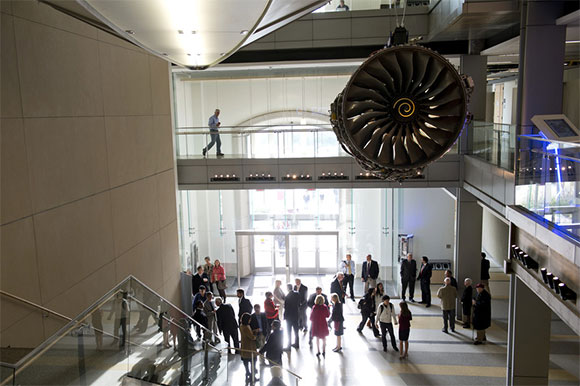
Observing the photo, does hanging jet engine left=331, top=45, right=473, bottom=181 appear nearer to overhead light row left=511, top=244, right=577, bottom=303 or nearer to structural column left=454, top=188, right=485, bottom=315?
overhead light row left=511, top=244, right=577, bottom=303

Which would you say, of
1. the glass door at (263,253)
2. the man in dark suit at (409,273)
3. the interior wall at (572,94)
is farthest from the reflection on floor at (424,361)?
the interior wall at (572,94)

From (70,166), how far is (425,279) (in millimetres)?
10394

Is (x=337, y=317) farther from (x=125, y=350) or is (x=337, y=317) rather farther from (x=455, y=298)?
(x=125, y=350)

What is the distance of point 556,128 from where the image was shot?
25.4 ft

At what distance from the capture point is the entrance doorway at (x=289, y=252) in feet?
54.4

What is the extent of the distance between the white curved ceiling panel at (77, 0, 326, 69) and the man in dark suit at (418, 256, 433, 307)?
11.2 m

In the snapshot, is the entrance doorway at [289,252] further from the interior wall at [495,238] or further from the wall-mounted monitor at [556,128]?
the wall-mounted monitor at [556,128]

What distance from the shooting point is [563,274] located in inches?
246

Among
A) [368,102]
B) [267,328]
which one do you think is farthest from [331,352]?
[368,102]

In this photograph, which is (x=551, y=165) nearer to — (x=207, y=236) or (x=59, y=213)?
(x=59, y=213)

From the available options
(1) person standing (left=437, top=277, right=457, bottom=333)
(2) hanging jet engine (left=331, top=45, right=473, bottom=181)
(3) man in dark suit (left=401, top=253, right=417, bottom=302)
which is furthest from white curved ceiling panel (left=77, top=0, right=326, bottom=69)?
(3) man in dark suit (left=401, top=253, right=417, bottom=302)

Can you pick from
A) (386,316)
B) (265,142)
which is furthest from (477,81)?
(386,316)

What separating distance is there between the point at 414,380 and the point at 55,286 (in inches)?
283

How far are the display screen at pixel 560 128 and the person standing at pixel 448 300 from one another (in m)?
5.32
